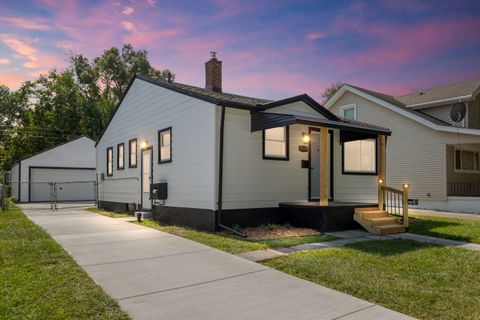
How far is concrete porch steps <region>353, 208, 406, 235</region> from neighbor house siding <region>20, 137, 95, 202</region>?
24419 mm

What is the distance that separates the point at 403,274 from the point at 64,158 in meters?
27.8

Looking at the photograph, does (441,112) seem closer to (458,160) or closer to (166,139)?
(458,160)

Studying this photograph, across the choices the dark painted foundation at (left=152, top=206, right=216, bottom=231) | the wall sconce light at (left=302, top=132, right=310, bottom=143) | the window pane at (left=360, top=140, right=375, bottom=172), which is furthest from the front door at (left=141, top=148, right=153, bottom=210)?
the window pane at (left=360, top=140, right=375, bottom=172)

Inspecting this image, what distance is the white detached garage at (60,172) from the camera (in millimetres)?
25859

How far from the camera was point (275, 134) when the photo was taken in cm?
1038

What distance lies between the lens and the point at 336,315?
3.57 m

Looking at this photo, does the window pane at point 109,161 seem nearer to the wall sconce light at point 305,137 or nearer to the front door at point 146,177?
the front door at point 146,177

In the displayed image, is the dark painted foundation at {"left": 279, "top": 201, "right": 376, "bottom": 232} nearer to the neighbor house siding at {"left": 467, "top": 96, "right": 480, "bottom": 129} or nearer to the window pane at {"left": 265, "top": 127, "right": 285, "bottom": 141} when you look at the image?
the window pane at {"left": 265, "top": 127, "right": 285, "bottom": 141}

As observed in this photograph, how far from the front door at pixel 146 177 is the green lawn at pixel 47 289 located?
6444 millimetres

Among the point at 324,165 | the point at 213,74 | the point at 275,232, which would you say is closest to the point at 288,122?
the point at 324,165

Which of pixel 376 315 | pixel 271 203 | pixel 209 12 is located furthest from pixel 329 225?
pixel 209 12

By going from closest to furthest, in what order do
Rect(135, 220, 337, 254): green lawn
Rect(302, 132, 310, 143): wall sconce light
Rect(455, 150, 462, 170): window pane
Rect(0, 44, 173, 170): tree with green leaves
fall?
1. Rect(135, 220, 337, 254): green lawn
2. Rect(302, 132, 310, 143): wall sconce light
3. Rect(455, 150, 462, 170): window pane
4. Rect(0, 44, 173, 170): tree with green leaves

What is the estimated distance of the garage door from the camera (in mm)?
26312

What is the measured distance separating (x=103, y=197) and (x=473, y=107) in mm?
21567
